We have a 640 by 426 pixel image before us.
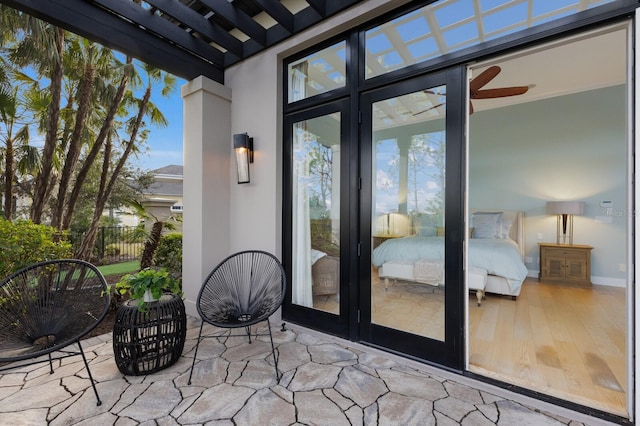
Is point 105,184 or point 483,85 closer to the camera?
point 483,85

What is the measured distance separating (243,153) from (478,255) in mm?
3335

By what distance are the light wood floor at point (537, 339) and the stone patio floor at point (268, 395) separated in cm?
26

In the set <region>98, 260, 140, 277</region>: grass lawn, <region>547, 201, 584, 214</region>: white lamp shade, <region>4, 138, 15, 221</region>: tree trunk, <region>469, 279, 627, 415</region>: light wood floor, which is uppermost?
<region>4, 138, 15, 221</region>: tree trunk

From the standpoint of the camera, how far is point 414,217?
7.85 ft

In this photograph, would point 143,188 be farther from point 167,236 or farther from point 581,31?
point 581,31

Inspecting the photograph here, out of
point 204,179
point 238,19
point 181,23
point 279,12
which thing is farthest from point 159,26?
point 204,179

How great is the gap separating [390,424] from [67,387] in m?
2.17

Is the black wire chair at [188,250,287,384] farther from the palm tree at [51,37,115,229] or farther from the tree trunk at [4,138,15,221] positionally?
the tree trunk at [4,138,15,221]

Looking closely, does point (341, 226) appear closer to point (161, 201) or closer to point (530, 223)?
point (530, 223)

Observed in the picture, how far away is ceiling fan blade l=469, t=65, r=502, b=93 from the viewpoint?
3081 mm

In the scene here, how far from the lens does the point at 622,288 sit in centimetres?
459

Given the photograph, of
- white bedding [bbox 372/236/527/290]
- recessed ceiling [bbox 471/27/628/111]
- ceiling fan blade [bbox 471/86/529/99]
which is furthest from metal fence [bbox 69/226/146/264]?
recessed ceiling [bbox 471/27/628/111]

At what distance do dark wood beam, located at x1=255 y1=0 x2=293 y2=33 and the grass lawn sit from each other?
19.8 ft

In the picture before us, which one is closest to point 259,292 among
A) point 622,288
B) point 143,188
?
point 622,288
